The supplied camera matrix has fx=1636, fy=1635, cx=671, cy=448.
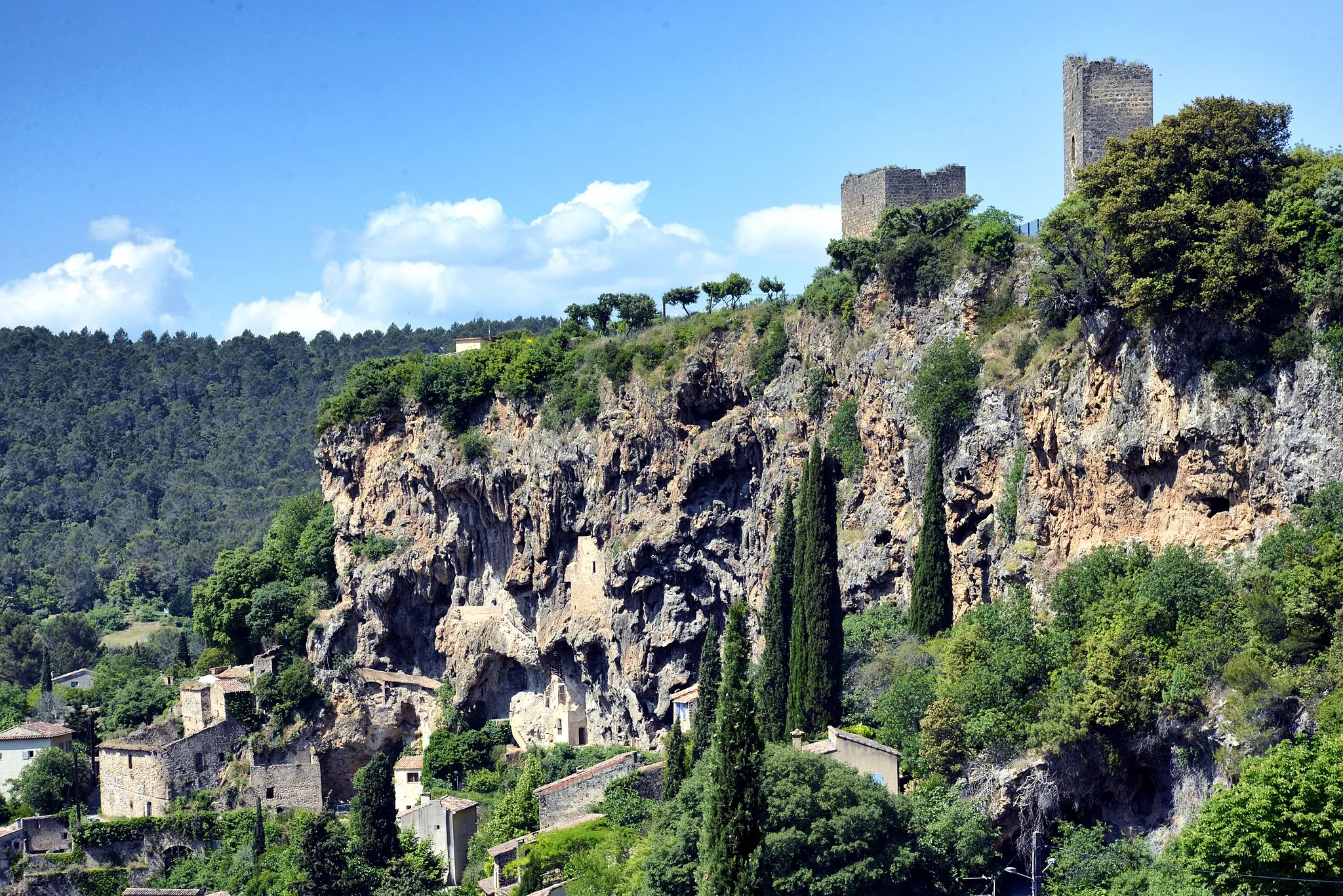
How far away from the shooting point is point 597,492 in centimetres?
5809

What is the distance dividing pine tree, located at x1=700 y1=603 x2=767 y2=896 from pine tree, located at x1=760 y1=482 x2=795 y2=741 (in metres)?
10.6

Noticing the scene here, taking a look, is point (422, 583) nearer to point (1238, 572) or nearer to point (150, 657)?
point (150, 657)

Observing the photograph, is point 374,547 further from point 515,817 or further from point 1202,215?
point 1202,215

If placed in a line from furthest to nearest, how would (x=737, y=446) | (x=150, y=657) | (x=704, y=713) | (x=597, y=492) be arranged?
(x=150, y=657) → (x=597, y=492) → (x=737, y=446) → (x=704, y=713)

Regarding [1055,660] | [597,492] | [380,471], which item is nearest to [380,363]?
[380,471]

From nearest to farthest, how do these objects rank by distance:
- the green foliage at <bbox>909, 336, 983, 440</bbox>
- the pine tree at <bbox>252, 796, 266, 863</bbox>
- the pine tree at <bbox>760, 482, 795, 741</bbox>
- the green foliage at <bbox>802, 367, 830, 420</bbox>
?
the green foliage at <bbox>909, 336, 983, 440</bbox>, the pine tree at <bbox>760, 482, 795, 741</bbox>, the green foliage at <bbox>802, 367, 830, 420</bbox>, the pine tree at <bbox>252, 796, 266, 863</bbox>

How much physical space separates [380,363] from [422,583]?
408 inches

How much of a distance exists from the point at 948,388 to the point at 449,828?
21.6 meters

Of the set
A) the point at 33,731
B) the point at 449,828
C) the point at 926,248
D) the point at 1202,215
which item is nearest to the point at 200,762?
the point at 33,731

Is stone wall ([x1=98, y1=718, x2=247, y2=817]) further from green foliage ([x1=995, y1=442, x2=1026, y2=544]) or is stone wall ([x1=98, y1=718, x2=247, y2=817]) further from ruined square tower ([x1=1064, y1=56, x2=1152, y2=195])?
ruined square tower ([x1=1064, y1=56, x2=1152, y2=195])

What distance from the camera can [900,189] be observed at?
178 feet

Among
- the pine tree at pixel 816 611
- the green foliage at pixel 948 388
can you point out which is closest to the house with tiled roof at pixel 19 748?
the pine tree at pixel 816 611

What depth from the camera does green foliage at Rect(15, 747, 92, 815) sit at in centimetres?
6347

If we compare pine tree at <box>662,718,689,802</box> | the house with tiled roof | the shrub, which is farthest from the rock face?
the house with tiled roof
